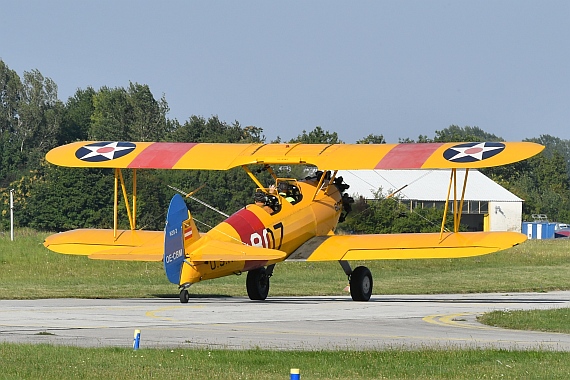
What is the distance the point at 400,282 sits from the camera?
3166 cm

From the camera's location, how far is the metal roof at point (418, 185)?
71625 millimetres

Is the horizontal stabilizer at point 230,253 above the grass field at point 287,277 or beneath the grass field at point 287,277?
above

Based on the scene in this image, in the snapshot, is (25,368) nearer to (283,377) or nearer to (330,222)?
(283,377)

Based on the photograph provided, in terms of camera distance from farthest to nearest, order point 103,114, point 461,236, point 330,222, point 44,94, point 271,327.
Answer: point 103,114 < point 44,94 < point 330,222 < point 461,236 < point 271,327

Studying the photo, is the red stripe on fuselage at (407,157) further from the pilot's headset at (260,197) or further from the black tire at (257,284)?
the black tire at (257,284)

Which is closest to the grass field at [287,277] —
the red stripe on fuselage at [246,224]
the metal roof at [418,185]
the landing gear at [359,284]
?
the landing gear at [359,284]

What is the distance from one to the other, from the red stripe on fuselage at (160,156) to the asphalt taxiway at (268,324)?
9.76ft

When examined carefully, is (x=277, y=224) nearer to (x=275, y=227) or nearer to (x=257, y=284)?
(x=275, y=227)

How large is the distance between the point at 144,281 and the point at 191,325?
1456 centimetres

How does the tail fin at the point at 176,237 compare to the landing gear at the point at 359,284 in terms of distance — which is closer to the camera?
the tail fin at the point at 176,237

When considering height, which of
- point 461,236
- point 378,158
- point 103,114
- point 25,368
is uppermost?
point 103,114

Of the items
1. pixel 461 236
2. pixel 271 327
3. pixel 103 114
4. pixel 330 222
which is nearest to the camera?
pixel 271 327

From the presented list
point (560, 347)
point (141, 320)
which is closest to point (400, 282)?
point (141, 320)

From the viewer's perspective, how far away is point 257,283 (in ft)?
76.4
